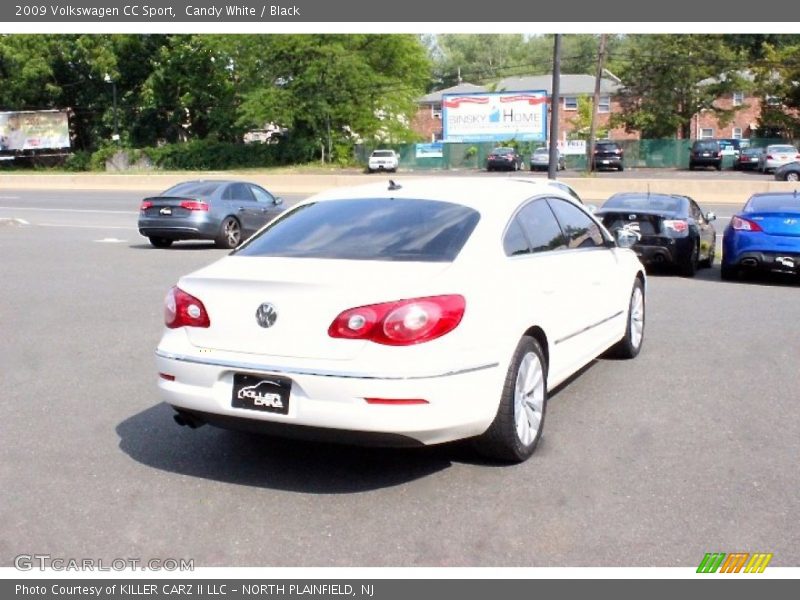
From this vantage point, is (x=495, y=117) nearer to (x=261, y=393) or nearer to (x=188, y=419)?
(x=188, y=419)

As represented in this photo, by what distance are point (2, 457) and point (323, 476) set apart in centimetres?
195

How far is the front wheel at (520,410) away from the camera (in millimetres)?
5082

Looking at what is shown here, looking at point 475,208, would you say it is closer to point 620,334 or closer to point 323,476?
point 323,476

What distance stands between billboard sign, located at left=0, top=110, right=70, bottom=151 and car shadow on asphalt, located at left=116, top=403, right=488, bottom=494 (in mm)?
71791

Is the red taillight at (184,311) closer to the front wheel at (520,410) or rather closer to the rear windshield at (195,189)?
the front wheel at (520,410)

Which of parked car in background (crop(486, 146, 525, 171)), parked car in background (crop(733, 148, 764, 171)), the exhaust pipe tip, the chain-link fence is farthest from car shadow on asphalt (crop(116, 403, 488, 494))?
the chain-link fence

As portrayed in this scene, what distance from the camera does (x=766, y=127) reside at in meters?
67.6

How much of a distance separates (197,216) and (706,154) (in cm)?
4501

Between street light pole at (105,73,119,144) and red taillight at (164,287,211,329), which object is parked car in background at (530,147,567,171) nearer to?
street light pole at (105,73,119,144)

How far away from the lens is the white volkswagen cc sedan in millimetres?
4621

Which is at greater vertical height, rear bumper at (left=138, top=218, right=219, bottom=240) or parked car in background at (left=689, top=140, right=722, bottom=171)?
parked car in background at (left=689, top=140, right=722, bottom=171)

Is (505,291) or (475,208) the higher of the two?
(475,208)

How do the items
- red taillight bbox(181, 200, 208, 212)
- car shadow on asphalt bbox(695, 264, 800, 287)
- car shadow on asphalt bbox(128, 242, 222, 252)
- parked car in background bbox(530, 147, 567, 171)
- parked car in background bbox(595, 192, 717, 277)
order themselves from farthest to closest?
parked car in background bbox(530, 147, 567, 171) < car shadow on asphalt bbox(128, 242, 222, 252) < red taillight bbox(181, 200, 208, 212) < parked car in background bbox(595, 192, 717, 277) < car shadow on asphalt bbox(695, 264, 800, 287)

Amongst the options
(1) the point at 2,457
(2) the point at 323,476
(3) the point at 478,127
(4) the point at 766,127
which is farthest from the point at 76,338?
(4) the point at 766,127
